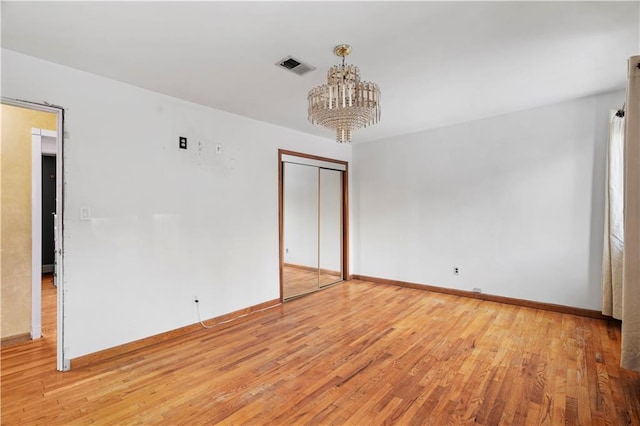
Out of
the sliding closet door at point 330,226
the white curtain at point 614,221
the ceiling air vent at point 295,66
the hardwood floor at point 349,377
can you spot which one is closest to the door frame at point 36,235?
the hardwood floor at point 349,377

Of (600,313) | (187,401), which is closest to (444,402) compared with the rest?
(187,401)

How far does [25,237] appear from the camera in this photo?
3078mm

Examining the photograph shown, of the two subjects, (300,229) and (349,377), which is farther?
(300,229)

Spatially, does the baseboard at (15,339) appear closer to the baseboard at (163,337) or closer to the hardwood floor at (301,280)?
the baseboard at (163,337)

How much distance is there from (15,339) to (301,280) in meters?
3.29

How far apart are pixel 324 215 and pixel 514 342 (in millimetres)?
3140

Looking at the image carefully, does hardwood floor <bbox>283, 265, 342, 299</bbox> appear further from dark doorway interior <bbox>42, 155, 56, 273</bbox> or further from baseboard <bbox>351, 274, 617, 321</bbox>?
dark doorway interior <bbox>42, 155, 56, 273</bbox>

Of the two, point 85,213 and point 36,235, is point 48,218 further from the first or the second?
point 85,213

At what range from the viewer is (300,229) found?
15.4ft

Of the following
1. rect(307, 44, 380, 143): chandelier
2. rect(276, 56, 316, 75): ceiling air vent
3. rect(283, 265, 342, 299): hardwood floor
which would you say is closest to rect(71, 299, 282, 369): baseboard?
rect(283, 265, 342, 299): hardwood floor

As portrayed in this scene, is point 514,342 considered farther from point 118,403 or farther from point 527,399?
point 118,403

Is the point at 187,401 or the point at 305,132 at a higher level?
the point at 305,132

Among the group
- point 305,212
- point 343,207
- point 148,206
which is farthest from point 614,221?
point 148,206

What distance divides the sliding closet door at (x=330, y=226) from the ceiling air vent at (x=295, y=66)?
8.10ft
